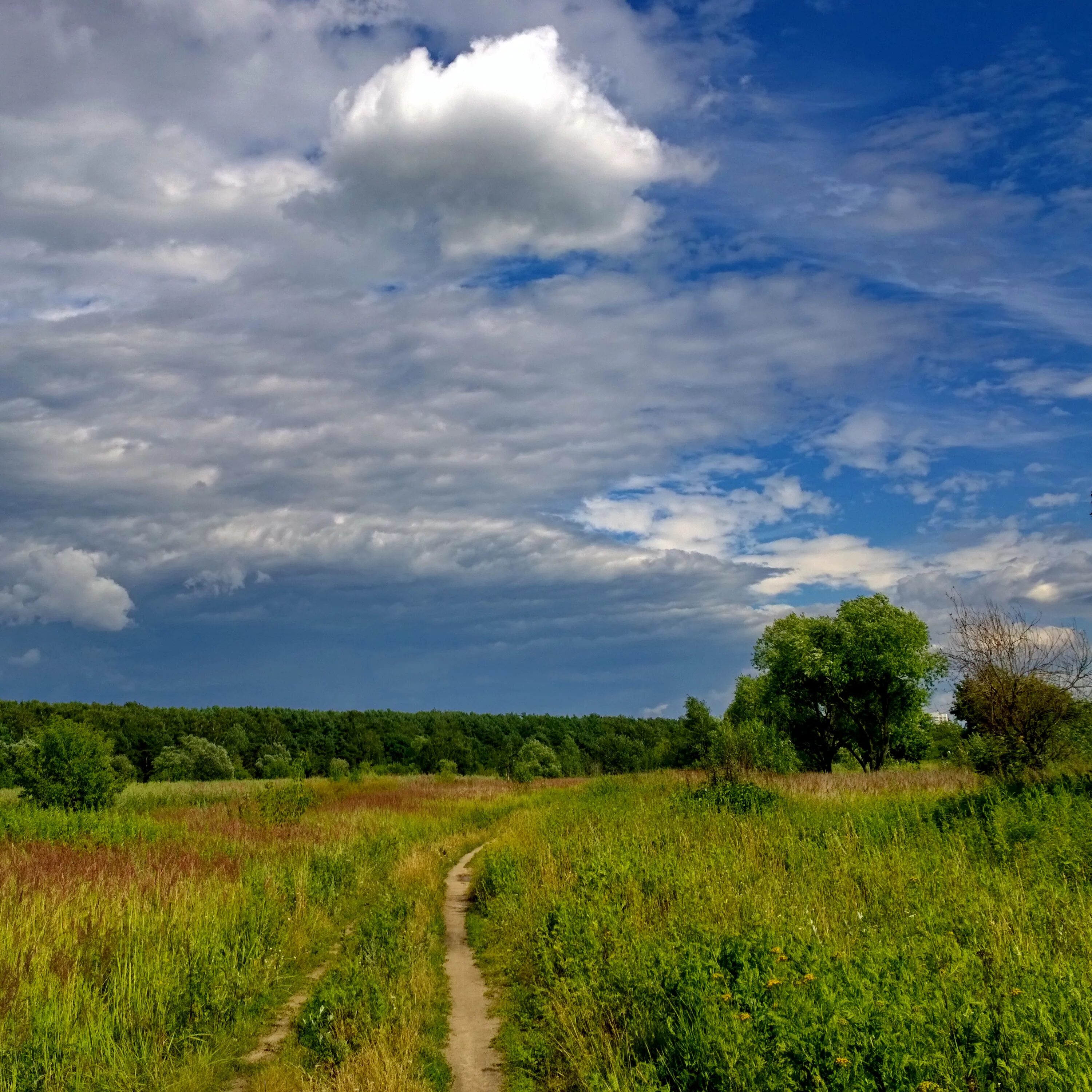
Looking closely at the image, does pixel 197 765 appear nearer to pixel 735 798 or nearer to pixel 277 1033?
pixel 735 798

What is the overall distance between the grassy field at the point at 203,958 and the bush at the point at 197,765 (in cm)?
5210

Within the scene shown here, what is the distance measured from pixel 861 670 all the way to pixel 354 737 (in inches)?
3347

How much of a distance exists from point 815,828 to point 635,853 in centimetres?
403

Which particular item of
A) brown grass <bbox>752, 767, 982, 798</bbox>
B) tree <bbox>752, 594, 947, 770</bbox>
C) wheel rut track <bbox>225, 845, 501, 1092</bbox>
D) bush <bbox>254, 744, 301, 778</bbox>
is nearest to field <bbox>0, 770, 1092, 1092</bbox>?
wheel rut track <bbox>225, 845, 501, 1092</bbox>

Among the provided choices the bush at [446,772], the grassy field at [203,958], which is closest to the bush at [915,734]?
the bush at [446,772]

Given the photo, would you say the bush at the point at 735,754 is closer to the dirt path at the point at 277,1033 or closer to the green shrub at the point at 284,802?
the dirt path at the point at 277,1033

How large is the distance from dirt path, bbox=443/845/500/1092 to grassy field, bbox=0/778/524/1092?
22 centimetres

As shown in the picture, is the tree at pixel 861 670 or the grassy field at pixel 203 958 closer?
the grassy field at pixel 203 958

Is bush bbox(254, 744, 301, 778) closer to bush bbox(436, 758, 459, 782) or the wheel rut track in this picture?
bush bbox(436, 758, 459, 782)

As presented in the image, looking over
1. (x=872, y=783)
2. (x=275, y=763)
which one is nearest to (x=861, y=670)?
(x=872, y=783)

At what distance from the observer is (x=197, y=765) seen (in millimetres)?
71812

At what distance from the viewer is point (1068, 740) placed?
22594mm

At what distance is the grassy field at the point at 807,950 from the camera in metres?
5.01

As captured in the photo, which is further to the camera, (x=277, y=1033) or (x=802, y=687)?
(x=802, y=687)
